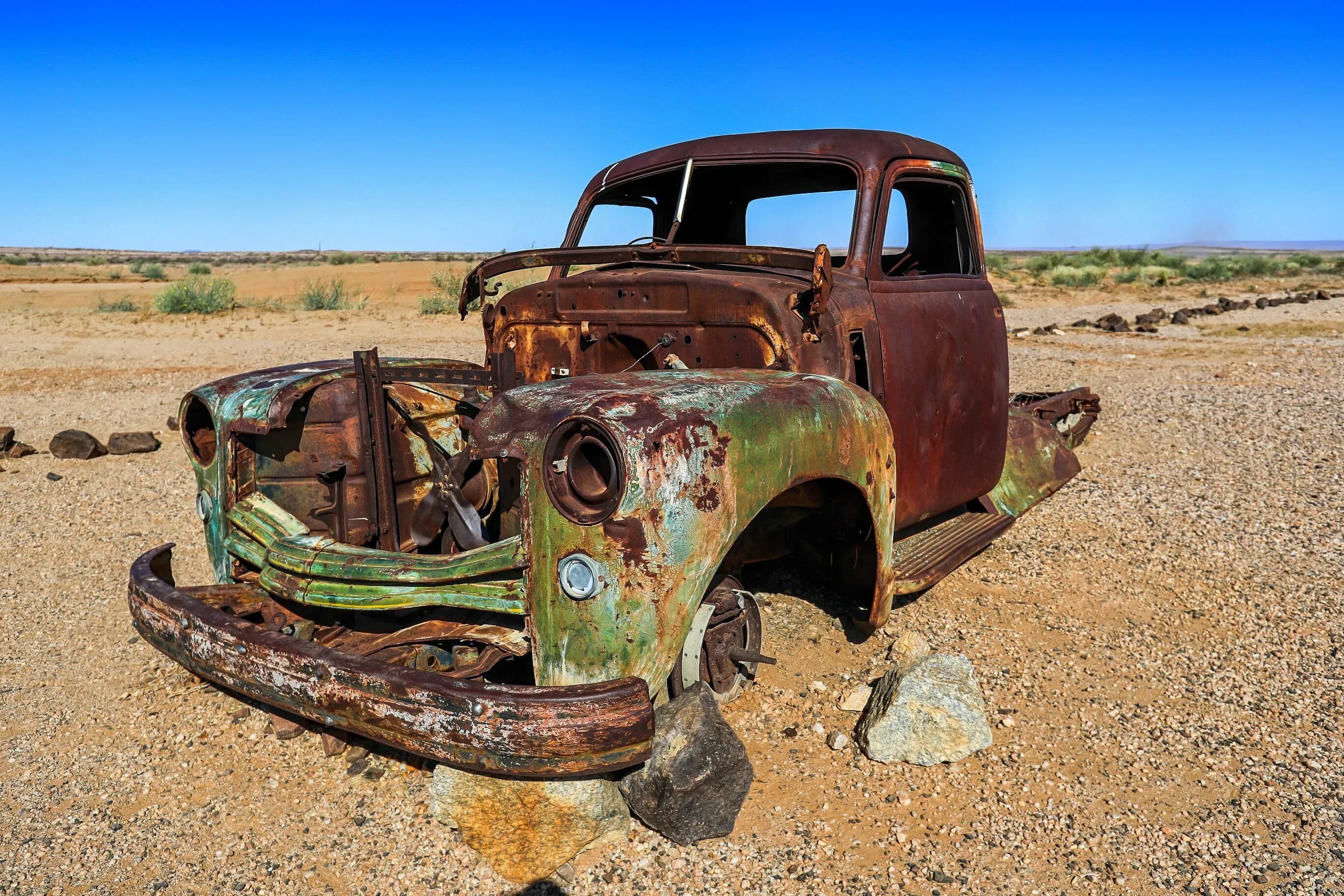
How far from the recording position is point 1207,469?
6.16 m

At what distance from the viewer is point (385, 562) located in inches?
107

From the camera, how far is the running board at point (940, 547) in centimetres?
347

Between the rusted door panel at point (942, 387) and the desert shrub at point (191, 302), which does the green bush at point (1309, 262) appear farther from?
the rusted door panel at point (942, 387)

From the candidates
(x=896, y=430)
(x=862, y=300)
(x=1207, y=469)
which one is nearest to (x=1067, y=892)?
(x=896, y=430)

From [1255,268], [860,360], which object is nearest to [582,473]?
[860,360]

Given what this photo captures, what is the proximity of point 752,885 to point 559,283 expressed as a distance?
2.24 m

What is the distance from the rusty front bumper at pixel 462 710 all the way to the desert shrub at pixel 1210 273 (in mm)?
33853

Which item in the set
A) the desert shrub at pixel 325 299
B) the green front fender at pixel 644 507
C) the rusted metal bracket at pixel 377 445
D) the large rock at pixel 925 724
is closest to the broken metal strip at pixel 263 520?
the rusted metal bracket at pixel 377 445

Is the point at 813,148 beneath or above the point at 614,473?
above

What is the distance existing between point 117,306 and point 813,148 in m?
20.7

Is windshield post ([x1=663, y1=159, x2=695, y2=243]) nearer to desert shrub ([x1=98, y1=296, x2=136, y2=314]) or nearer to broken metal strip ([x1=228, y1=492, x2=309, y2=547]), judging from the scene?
broken metal strip ([x1=228, y1=492, x2=309, y2=547])

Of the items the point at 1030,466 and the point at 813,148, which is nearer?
the point at 813,148

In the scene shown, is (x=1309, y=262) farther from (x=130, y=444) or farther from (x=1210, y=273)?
(x=130, y=444)

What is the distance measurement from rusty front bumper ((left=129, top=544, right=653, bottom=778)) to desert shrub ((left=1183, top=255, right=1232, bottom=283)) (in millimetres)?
33853
